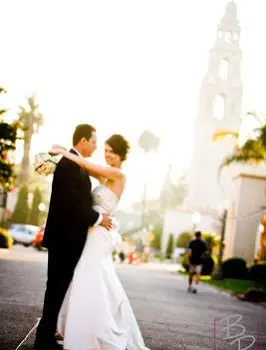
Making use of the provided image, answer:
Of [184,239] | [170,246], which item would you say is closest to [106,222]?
[184,239]

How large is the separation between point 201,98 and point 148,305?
2386 inches

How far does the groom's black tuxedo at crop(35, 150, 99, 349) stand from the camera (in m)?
6.79

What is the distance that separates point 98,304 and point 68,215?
904mm

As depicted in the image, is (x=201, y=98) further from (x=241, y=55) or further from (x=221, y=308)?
(x=221, y=308)

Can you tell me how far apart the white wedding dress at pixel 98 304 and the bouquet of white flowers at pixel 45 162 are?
20.4 inches

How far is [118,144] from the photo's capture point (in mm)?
7152

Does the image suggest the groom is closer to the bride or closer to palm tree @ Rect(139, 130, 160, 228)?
the bride

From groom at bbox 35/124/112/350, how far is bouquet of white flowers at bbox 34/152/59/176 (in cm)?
35

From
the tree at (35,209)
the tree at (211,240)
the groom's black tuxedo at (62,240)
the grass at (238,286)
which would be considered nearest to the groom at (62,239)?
the groom's black tuxedo at (62,240)

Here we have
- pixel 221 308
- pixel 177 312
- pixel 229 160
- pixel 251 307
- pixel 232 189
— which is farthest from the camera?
pixel 232 189

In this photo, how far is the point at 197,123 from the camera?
7338 centimetres

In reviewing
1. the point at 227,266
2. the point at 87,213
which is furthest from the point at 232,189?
the point at 87,213

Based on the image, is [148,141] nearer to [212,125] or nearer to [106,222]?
[212,125]

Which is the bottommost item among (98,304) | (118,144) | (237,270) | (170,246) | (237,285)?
(237,285)
